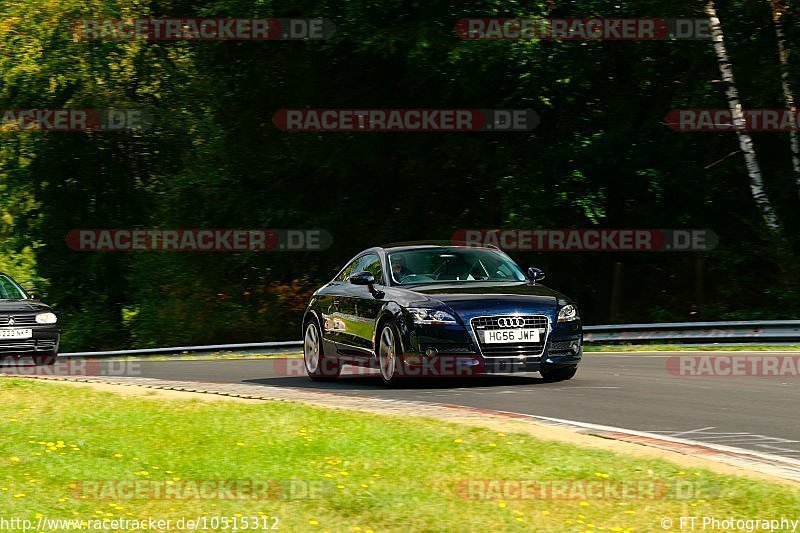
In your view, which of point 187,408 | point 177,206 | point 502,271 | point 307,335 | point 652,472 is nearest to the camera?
point 652,472

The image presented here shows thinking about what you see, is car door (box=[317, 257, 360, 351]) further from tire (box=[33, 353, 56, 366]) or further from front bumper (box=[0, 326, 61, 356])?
tire (box=[33, 353, 56, 366])

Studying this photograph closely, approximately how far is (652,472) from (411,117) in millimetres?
25594

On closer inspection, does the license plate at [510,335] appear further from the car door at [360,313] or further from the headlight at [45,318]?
the headlight at [45,318]

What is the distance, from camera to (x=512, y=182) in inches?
1218

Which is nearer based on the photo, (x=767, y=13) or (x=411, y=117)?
(x=767, y=13)

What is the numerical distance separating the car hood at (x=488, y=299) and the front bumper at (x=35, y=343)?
9330mm

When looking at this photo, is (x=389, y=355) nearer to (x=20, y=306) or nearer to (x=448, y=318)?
(x=448, y=318)

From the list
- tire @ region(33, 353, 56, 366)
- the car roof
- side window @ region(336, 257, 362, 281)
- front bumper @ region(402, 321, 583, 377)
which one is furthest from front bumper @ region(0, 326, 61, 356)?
front bumper @ region(402, 321, 583, 377)

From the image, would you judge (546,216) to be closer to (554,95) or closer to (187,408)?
(554,95)

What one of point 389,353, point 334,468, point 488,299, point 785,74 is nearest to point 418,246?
point 389,353

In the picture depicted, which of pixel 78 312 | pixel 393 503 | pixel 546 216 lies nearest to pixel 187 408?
pixel 393 503

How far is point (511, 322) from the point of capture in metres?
15.2

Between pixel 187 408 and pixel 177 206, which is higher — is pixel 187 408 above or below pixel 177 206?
below

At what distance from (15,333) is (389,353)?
9.24 m
